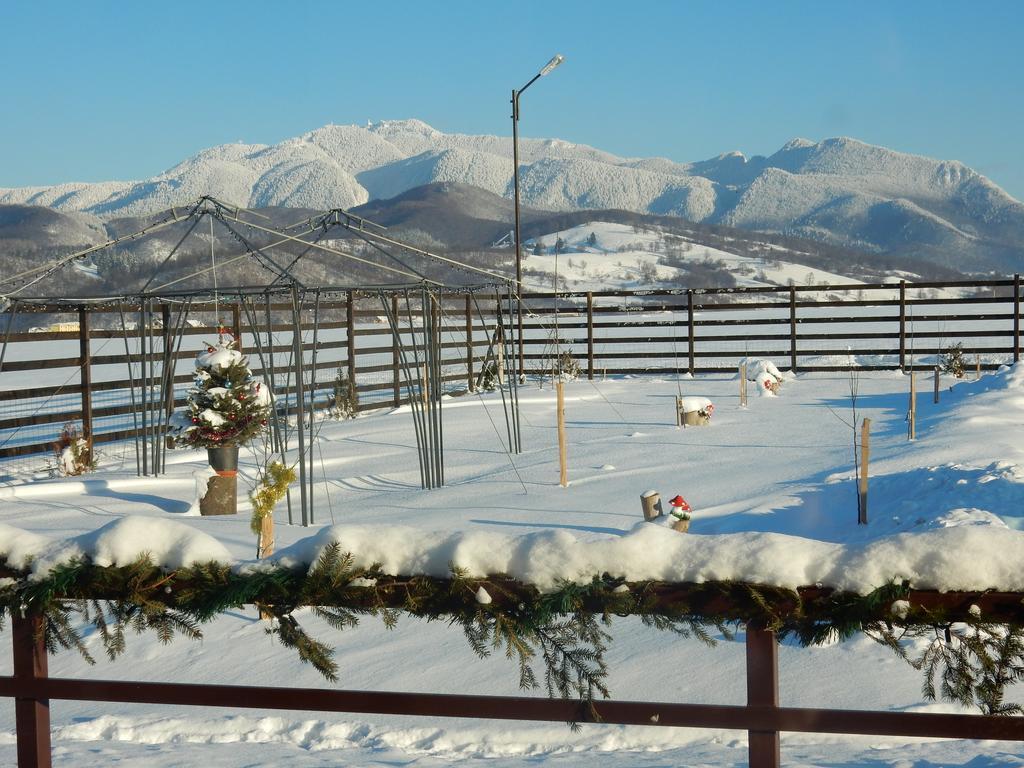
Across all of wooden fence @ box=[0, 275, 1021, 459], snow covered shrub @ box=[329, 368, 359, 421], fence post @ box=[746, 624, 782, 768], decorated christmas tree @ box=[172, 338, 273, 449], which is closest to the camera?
fence post @ box=[746, 624, 782, 768]

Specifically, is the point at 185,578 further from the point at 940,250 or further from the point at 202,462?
the point at 940,250

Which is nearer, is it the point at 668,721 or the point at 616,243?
the point at 668,721

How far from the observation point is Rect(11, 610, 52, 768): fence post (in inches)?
98.5

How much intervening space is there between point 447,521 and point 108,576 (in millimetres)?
5001

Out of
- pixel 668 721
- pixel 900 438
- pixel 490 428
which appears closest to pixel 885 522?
pixel 900 438

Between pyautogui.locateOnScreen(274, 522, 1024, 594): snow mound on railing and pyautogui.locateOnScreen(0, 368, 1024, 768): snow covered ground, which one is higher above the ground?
pyautogui.locateOnScreen(274, 522, 1024, 594): snow mound on railing

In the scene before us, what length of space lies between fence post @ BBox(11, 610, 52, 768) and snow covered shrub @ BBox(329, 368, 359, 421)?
12413 mm

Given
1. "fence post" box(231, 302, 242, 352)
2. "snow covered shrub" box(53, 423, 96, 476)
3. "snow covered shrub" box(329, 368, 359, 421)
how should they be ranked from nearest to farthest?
"snow covered shrub" box(53, 423, 96, 476), "fence post" box(231, 302, 242, 352), "snow covered shrub" box(329, 368, 359, 421)

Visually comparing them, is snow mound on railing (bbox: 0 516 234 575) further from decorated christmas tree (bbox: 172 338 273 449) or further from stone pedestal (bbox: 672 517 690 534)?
decorated christmas tree (bbox: 172 338 273 449)

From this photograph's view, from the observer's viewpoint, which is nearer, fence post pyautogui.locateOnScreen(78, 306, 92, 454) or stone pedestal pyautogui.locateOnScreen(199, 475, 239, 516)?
stone pedestal pyautogui.locateOnScreen(199, 475, 239, 516)

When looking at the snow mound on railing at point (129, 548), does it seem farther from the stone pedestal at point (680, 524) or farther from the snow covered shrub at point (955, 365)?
the snow covered shrub at point (955, 365)

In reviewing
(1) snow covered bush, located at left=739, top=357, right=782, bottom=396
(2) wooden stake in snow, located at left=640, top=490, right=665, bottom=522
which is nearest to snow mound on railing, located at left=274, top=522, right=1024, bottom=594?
(2) wooden stake in snow, located at left=640, top=490, right=665, bottom=522

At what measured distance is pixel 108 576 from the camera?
2.41 meters

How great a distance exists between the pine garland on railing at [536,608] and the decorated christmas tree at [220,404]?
6.00 m
